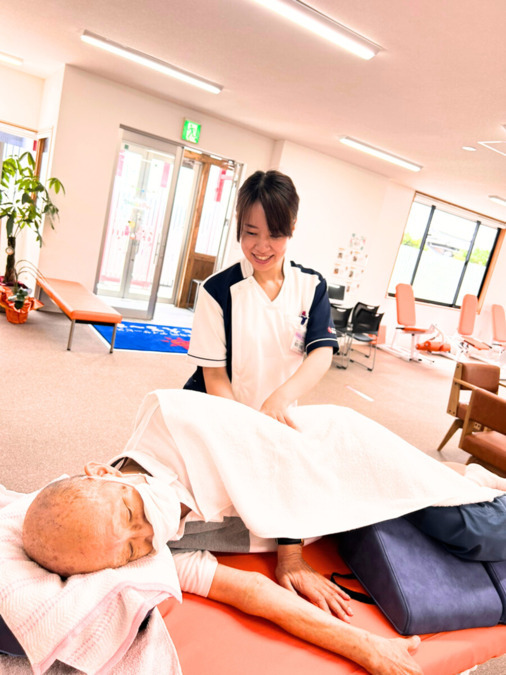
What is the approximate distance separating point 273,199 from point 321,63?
8.77ft

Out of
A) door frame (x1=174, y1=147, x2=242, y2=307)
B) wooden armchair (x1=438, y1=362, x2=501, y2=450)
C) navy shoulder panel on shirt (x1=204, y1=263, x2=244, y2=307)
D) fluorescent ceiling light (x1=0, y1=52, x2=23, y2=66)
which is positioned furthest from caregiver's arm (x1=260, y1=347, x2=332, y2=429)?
fluorescent ceiling light (x1=0, y1=52, x2=23, y2=66)

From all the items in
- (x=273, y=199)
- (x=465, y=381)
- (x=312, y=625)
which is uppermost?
(x=273, y=199)

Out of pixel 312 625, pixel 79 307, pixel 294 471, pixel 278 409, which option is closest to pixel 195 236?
pixel 79 307

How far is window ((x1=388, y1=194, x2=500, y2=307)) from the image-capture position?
342 inches

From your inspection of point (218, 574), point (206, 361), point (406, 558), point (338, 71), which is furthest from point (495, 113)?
point (218, 574)

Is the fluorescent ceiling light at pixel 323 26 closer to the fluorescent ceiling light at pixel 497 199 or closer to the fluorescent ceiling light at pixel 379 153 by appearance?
the fluorescent ceiling light at pixel 379 153

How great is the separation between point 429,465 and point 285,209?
921mm

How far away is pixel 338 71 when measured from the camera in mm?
3586

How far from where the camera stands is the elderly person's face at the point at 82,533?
0.93 meters

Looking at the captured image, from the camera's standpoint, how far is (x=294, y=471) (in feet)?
4.44

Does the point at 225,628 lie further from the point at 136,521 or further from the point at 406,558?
the point at 406,558

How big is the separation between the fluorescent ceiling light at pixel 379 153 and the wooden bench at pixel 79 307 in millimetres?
3429

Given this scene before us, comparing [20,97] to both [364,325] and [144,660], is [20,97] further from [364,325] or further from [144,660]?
[144,660]

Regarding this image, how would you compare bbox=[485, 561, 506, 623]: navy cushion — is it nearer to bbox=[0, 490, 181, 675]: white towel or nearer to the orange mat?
the orange mat
